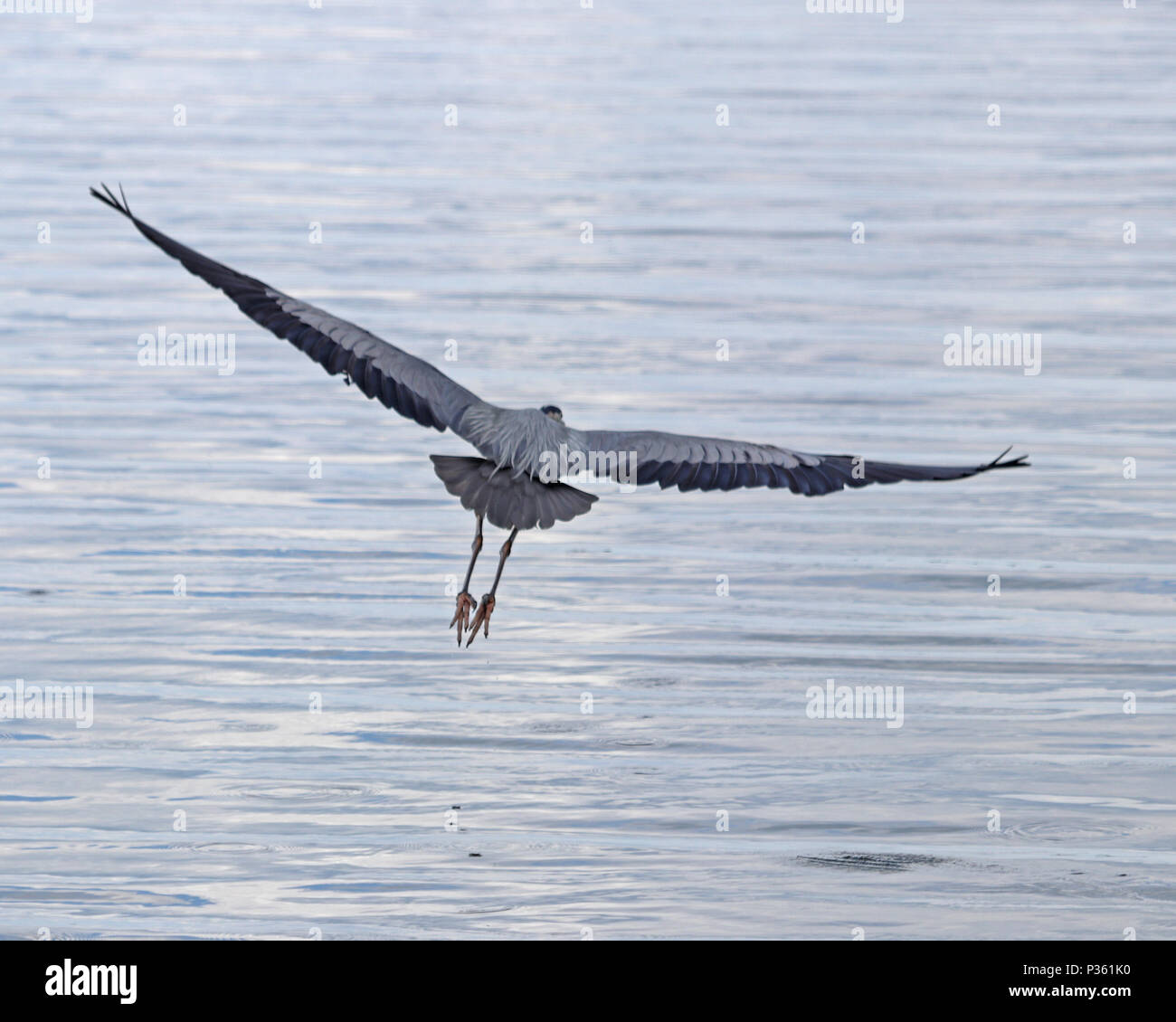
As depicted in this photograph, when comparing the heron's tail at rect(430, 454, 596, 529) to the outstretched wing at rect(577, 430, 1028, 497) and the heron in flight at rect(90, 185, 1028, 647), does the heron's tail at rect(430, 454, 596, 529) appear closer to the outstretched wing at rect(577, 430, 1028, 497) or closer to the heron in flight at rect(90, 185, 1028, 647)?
the heron in flight at rect(90, 185, 1028, 647)

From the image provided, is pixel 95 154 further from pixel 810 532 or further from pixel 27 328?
pixel 810 532

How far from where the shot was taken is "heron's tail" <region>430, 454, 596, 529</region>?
484 inches

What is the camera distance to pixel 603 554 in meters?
16.3

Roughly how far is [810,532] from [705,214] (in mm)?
10989

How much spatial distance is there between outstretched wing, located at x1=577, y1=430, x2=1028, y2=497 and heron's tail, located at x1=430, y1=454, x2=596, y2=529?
300 mm

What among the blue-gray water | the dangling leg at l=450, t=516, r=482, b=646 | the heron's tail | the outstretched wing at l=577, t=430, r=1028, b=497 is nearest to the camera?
the blue-gray water

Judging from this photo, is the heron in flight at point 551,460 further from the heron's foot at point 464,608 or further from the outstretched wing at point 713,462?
the heron's foot at point 464,608

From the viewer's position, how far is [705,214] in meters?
27.3

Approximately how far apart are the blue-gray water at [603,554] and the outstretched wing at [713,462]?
1.56m

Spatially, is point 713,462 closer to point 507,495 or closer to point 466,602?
point 507,495

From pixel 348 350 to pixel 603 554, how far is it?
3768mm

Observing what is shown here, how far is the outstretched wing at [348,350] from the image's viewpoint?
12.8m

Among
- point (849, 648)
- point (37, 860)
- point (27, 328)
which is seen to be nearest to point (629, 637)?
point (849, 648)

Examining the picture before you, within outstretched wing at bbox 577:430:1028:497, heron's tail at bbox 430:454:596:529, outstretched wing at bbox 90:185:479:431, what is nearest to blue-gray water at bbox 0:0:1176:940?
heron's tail at bbox 430:454:596:529
